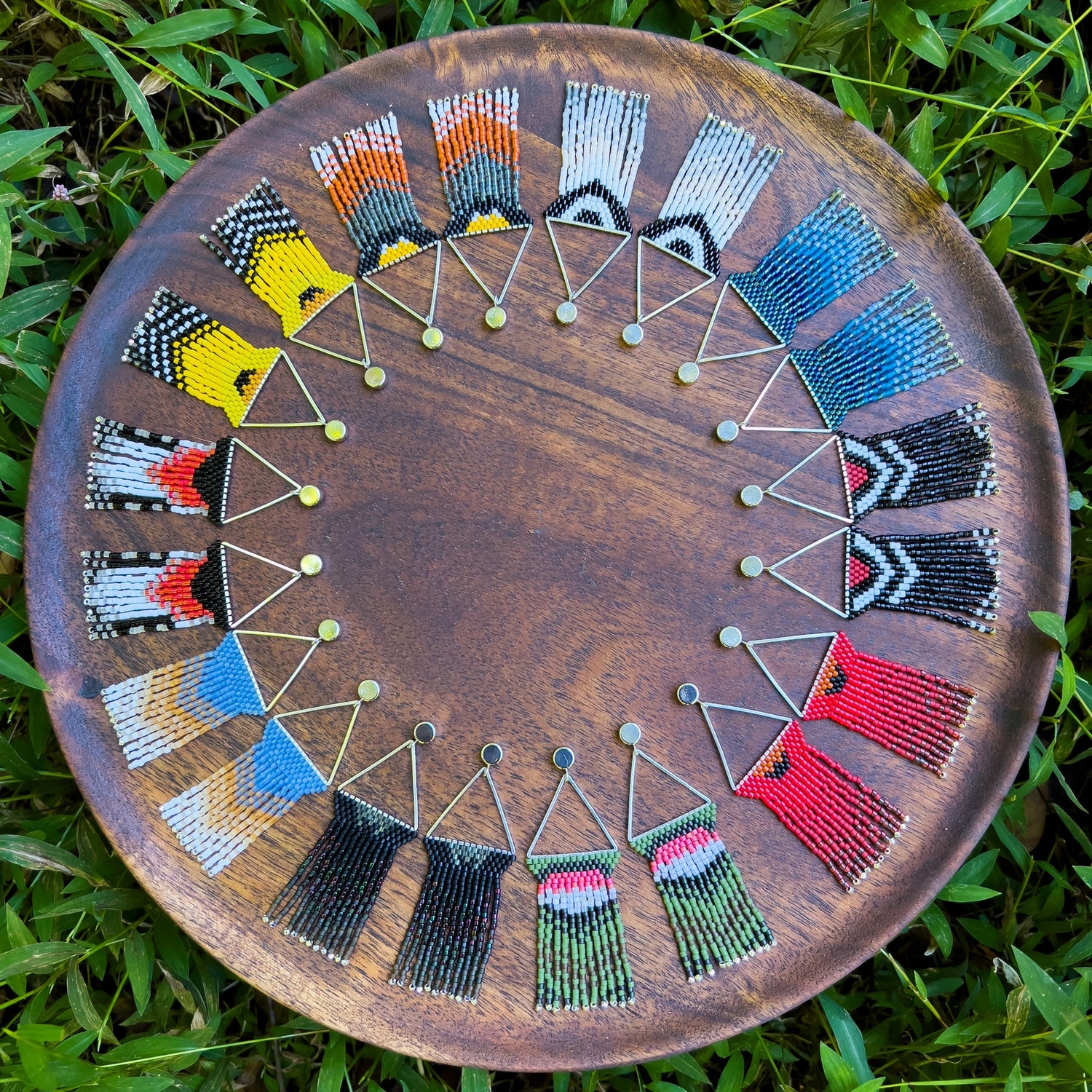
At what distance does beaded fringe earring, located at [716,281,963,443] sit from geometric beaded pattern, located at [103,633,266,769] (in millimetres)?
724

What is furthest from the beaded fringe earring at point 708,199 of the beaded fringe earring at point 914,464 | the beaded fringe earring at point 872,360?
the beaded fringe earring at point 914,464

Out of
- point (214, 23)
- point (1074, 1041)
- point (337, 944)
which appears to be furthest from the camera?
point (214, 23)

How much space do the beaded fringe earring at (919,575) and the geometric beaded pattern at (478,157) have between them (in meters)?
0.58

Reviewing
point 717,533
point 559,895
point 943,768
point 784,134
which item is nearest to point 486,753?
point 559,895

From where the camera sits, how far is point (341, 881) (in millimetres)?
1125

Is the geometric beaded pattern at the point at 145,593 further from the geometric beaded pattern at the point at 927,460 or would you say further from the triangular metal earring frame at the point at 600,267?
the geometric beaded pattern at the point at 927,460

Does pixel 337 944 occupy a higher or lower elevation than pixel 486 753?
lower

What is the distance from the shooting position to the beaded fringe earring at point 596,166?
1162 mm

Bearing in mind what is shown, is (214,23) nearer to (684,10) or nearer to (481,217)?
(481,217)

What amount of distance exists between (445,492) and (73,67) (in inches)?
37.2

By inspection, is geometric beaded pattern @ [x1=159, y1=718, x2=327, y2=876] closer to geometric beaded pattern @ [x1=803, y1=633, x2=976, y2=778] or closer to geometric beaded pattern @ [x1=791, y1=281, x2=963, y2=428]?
geometric beaded pattern @ [x1=803, y1=633, x2=976, y2=778]

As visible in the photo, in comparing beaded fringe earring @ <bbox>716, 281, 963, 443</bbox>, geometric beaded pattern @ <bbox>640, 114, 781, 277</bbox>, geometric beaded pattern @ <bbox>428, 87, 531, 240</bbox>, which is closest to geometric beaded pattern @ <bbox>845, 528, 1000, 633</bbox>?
beaded fringe earring @ <bbox>716, 281, 963, 443</bbox>

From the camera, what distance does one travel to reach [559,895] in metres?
1.12

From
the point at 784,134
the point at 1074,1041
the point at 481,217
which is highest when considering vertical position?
the point at 784,134
